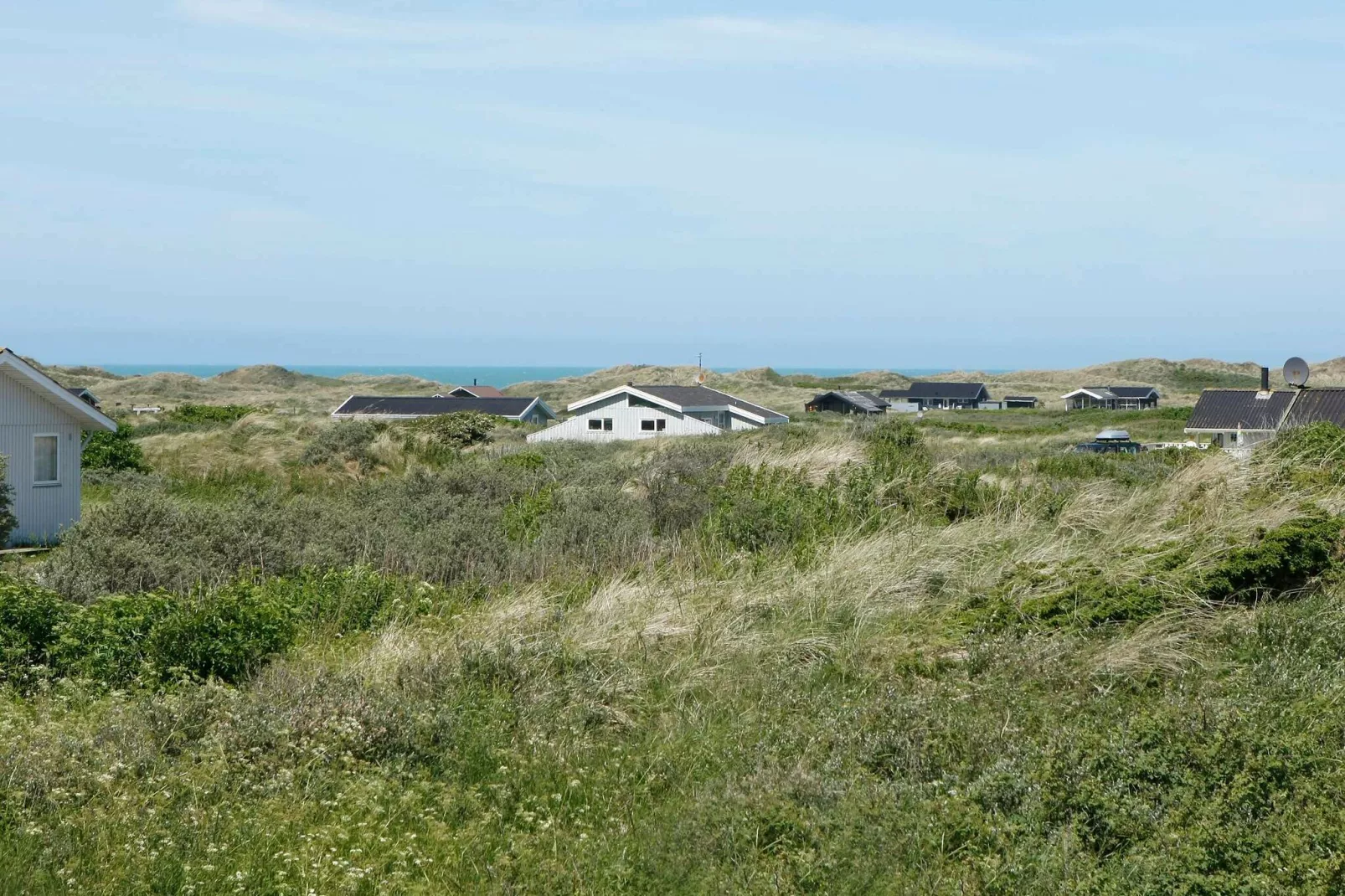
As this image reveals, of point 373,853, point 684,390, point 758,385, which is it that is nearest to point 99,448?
point 373,853

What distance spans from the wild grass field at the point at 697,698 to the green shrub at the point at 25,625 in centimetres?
3

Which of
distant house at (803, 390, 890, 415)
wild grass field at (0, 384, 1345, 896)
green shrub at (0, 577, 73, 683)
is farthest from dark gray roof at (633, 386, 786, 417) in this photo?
green shrub at (0, 577, 73, 683)

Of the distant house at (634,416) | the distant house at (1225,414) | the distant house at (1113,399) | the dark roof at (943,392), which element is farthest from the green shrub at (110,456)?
the dark roof at (943,392)

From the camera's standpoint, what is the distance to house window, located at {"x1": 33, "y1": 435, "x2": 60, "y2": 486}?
861 inches

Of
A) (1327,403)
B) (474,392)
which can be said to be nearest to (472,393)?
(474,392)

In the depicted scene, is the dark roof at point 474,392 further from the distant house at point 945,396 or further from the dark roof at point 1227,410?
the dark roof at point 1227,410

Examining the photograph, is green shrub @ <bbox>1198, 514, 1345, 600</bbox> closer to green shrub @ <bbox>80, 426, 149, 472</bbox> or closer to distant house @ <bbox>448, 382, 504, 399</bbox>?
green shrub @ <bbox>80, 426, 149, 472</bbox>

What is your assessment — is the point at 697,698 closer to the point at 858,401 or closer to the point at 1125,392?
the point at 858,401

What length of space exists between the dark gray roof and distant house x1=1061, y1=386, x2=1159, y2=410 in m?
59.6

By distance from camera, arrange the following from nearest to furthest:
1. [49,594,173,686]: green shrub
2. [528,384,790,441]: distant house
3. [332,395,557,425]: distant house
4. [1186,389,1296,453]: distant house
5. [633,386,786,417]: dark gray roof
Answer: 1. [49,594,173,686]: green shrub
2. [1186,389,1296,453]: distant house
3. [528,384,790,441]: distant house
4. [633,386,786,417]: dark gray roof
5. [332,395,557,425]: distant house

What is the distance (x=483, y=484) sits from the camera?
53.1ft

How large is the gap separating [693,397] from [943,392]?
67264 mm

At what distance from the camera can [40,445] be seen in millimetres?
21922

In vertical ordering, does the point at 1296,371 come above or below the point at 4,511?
above
